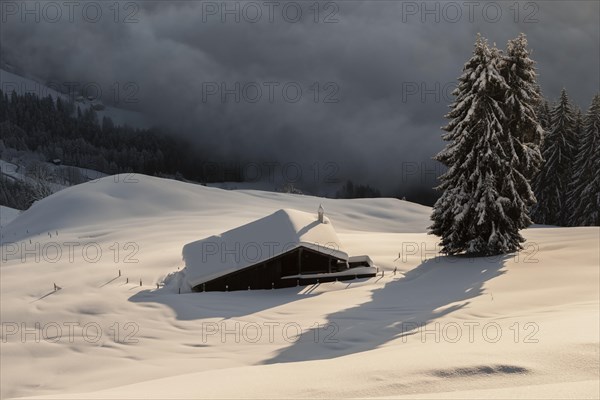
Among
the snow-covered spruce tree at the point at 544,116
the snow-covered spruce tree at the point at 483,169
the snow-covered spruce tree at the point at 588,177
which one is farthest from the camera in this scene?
the snow-covered spruce tree at the point at 544,116

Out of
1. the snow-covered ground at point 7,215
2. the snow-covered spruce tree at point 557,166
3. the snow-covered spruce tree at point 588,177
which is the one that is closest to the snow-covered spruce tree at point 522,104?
the snow-covered spruce tree at point 588,177

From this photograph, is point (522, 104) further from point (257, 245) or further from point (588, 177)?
point (588, 177)

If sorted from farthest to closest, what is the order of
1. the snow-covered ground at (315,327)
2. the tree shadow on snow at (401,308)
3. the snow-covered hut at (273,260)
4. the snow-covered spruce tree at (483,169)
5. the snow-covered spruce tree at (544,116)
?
the snow-covered spruce tree at (544,116) → the snow-covered spruce tree at (483,169) → the snow-covered hut at (273,260) → the tree shadow on snow at (401,308) → the snow-covered ground at (315,327)

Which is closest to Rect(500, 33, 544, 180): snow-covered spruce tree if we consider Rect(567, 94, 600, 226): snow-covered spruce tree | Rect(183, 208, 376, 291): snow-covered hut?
Rect(183, 208, 376, 291): snow-covered hut

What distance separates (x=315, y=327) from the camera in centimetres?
1667

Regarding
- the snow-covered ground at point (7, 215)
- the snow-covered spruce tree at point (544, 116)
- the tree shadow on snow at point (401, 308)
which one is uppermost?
the snow-covered spruce tree at point (544, 116)

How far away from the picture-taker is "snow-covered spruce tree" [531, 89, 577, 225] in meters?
54.4

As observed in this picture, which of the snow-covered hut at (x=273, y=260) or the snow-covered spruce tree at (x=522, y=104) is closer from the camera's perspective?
the snow-covered hut at (x=273, y=260)

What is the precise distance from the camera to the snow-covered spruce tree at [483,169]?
83.1ft

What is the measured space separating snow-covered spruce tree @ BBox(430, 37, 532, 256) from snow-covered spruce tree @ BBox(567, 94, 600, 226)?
29.2 m

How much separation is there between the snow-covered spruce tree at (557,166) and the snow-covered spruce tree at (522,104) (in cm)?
3118

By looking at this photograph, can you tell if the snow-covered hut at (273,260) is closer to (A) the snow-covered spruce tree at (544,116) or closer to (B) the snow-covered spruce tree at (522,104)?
(B) the snow-covered spruce tree at (522,104)

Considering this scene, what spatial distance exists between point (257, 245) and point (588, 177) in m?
42.3

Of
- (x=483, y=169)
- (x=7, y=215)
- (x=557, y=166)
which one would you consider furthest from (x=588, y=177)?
(x=7, y=215)
